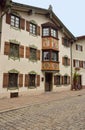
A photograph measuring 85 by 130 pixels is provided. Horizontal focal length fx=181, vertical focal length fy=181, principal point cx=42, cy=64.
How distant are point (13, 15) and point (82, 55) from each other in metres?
16.4

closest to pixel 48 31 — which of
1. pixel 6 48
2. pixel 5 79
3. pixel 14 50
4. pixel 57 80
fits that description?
pixel 14 50

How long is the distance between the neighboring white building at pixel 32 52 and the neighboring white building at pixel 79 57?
2939 millimetres

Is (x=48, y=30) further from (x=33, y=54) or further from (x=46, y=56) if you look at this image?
(x=33, y=54)

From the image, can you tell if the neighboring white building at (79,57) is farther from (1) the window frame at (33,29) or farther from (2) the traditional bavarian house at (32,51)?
(1) the window frame at (33,29)

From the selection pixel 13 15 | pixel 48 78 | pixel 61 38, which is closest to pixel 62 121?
pixel 13 15

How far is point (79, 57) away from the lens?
3045cm

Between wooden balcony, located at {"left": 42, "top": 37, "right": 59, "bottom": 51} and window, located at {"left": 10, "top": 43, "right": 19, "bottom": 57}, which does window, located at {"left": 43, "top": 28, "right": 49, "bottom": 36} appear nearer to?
wooden balcony, located at {"left": 42, "top": 37, "right": 59, "bottom": 51}

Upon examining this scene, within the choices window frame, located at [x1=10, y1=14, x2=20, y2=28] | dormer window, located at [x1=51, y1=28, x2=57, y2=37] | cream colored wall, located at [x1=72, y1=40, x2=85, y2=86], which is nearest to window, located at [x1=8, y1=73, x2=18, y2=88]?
window frame, located at [x1=10, y1=14, x2=20, y2=28]

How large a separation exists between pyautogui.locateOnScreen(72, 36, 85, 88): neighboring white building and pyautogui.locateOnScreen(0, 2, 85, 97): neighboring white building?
9.64 ft

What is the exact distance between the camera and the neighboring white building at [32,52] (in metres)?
17.6

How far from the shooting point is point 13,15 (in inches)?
738

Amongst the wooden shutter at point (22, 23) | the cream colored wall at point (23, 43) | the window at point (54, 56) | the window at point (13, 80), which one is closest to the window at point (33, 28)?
the cream colored wall at point (23, 43)

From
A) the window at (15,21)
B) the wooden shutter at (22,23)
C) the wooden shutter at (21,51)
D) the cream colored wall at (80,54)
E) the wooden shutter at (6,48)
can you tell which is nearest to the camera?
the wooden shutter at (6,48)

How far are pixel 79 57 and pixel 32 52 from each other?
39.7ft
